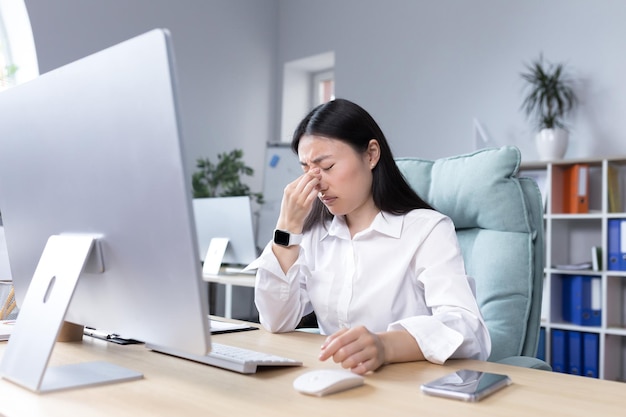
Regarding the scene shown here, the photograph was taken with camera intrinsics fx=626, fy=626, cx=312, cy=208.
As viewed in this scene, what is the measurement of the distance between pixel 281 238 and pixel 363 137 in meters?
0.30

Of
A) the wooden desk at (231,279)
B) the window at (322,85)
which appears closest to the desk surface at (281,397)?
the wooden desk at (231,279)

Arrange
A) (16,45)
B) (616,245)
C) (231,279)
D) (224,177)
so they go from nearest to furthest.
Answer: (231,279) < (616,245) < (16,45) < (224,177)

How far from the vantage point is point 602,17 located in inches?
136

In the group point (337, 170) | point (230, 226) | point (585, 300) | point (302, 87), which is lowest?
point (585, 300)

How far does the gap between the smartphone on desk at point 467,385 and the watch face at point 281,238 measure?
60 centimetres

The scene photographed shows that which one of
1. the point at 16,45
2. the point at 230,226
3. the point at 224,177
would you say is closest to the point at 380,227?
the point at 230,226

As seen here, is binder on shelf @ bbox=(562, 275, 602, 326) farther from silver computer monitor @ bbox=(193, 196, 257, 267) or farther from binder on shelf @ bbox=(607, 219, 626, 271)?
silver computer monitor @ bbox=(193, 196, 257, 267)

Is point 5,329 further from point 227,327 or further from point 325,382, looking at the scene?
point 325,382

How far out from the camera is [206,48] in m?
4.85

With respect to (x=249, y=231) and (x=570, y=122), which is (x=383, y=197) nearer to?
(x=249, y=231)

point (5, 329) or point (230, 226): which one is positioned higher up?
point (230, 226)

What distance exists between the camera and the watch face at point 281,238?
4.53ft

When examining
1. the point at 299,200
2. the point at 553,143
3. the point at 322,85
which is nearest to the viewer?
the point at 299,200

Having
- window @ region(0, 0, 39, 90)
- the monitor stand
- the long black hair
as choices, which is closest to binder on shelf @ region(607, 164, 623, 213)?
the long black hair
